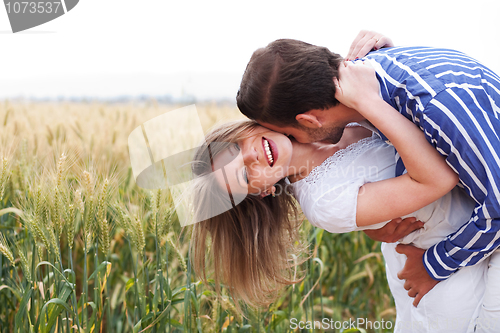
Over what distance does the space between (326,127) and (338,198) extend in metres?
0.25

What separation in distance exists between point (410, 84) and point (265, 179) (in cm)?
55

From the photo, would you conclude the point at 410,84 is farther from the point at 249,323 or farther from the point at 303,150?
the point at 249,323

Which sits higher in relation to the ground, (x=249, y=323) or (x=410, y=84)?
(x=410, y=84)

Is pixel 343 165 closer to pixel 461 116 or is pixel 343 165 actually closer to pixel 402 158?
pixel 402 158

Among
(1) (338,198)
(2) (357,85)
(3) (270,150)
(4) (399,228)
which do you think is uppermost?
(2) (357,85)

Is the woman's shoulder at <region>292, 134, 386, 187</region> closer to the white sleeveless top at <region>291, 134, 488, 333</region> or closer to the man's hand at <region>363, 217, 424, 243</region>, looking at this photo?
the white sleeveless top at <region>291, 134, 488, 333</region>

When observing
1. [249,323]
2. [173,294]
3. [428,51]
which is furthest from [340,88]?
[249,323]

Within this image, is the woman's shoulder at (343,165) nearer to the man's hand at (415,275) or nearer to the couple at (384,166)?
the couple at (384,166)

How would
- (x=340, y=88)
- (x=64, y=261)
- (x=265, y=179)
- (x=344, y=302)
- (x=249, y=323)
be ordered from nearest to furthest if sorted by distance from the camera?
(x=340, y=88) < (x=265, y=179) < (x=249, y=323) < (x=64, y=261) < (x=344, y=302)

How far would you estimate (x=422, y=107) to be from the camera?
0.94 meters

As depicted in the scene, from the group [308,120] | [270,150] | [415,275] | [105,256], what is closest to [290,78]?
[308,120]

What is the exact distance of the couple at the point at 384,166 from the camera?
0.96m

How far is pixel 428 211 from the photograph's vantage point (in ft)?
3.87

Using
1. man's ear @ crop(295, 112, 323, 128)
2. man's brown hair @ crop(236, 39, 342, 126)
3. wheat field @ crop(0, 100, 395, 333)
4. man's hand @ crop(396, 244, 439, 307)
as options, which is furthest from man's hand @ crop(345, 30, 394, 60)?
man's hand @ crop(396, 244, 439, 307)
